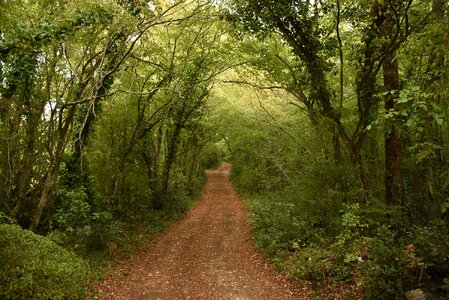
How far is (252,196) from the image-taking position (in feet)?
73.2

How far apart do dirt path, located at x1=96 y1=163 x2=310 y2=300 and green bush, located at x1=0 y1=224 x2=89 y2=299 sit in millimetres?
1555

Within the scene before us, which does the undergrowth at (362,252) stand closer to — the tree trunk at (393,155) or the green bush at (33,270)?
the tree trunk at (393,155)

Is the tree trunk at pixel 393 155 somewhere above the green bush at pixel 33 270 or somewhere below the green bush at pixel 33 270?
above

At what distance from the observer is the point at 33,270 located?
17.9 ft

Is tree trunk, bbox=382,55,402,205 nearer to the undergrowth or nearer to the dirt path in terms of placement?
the undergrowth

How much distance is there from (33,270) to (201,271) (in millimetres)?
4494

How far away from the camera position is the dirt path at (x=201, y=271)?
756 centimetres

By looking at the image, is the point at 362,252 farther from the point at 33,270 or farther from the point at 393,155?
the point at 33,270

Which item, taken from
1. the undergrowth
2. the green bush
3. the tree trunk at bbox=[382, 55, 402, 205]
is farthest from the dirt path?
the tree trunk at bbox=[382, 55, 402, 205]

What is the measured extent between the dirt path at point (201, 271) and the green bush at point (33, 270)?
5.10ft

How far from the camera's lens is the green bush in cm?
523

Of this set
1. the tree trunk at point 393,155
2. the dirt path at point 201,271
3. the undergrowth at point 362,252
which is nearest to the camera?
the undergrowth at point 362,252

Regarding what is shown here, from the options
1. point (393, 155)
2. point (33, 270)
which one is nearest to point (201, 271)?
point (33, 270)

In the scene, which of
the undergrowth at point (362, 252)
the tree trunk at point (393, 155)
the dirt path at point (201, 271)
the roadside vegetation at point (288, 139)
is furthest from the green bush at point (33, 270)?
the tree trunk at point (393, 155)
